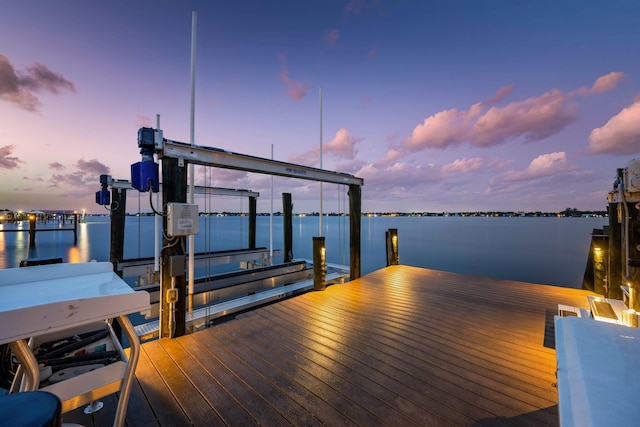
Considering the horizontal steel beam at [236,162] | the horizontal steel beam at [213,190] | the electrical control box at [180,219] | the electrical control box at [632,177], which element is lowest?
the electrical control box at [180,219]

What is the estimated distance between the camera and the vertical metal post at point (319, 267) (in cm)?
615

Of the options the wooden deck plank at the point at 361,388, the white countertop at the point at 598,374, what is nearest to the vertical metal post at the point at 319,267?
the wooden deck plank at the point at 361,388

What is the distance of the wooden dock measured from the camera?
229 cm

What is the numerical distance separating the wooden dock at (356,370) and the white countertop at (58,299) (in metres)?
1.42

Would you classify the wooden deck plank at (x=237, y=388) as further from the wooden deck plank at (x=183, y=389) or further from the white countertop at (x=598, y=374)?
the white countertop at (x=598, y=374)

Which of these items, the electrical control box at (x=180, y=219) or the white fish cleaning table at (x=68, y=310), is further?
the electrical control box at (x=180, y=219)

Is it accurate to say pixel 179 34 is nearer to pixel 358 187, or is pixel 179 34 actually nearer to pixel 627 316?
pixel 358 187

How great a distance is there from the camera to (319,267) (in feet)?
20.4

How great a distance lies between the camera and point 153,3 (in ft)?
21.4

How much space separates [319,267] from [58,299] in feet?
16.8

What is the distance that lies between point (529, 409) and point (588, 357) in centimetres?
203

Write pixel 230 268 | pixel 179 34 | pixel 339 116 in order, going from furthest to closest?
pixel 230 268
pixel 339 116
pixel 179 34

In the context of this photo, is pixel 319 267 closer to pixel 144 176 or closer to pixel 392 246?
pixel 144 176

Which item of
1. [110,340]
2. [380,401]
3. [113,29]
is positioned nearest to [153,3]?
[113,29]
